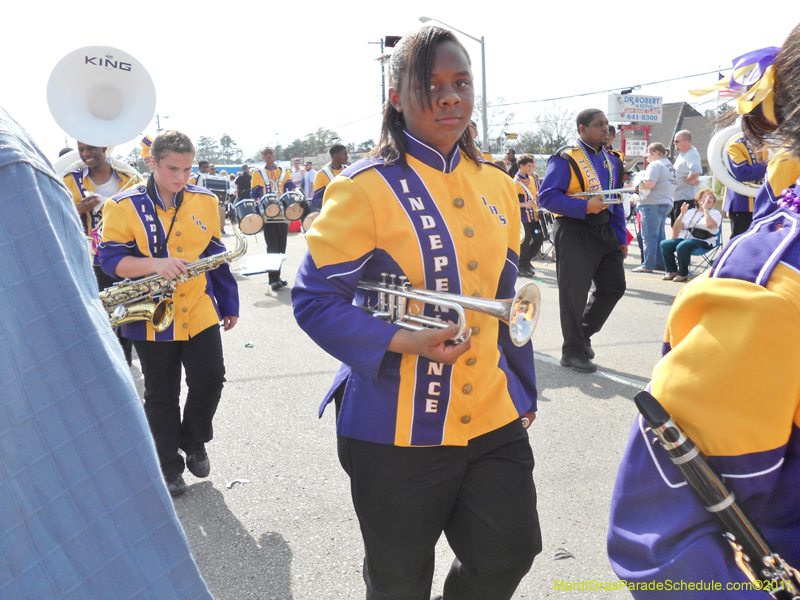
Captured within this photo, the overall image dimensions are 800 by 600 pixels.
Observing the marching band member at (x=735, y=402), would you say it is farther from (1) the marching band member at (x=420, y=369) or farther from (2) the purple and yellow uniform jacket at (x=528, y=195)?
(2) the purple and yellow uniform jacket at (x=528, y=195)

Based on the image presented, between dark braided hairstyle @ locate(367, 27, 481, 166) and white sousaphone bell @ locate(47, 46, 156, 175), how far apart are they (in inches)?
142

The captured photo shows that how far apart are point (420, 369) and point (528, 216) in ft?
30.3

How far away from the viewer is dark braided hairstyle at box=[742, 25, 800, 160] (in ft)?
3.44

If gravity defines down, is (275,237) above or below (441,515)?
below

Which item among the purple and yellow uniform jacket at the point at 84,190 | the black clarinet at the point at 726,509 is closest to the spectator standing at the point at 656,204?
the purple and yellow uniform jacket at the point at 84,190

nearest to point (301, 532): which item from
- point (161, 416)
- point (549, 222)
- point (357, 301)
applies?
point (161, 416)

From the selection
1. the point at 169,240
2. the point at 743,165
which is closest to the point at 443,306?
the point at 169,240

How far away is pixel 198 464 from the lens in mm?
3633

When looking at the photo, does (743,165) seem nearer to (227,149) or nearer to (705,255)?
(705,255)

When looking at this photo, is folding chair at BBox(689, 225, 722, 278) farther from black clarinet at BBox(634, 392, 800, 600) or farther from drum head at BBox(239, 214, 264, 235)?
black clarinet at BBox(634, 392, 800, 600)

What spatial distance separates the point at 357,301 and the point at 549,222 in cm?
1144

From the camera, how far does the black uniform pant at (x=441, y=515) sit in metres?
1.80

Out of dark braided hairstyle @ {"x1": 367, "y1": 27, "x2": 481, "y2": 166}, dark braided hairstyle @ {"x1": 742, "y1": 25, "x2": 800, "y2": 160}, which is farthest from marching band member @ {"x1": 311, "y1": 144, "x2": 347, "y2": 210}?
dark braided hairstyle @ {"x1": 742, "y1": 25, "x2": 800, "y2": 160}

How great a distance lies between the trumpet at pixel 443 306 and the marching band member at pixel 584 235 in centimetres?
337
